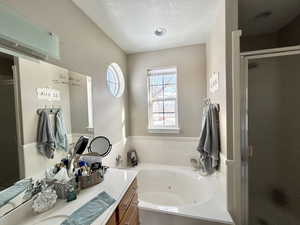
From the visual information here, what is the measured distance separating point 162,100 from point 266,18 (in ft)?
6.04

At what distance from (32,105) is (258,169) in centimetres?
224

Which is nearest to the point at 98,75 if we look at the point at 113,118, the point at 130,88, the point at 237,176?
the point at 113,118

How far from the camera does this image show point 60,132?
4.01ft

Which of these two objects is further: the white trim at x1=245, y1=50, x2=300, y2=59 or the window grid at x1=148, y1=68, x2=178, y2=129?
the window grid at x1=148, y1=68, x2=178, y2=129

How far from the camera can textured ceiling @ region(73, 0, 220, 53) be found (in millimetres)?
1490

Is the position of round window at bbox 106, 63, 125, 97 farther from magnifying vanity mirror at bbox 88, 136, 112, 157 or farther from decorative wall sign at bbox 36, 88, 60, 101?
decorative wall sign at bbox 36, 88, 60, 101

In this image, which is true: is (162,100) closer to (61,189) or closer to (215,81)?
(215,81)

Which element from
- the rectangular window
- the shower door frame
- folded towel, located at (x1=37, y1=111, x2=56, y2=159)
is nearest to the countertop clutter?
folded towel, located at (x1=37, y1=111, x2=56, y2=159)

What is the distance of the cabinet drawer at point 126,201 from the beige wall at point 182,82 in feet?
4.89

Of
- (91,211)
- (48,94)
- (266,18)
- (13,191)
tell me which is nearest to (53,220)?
(91,211)

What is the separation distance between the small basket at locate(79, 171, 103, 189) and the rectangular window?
157 centimetres

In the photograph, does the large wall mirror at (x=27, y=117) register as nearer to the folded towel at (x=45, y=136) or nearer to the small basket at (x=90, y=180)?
the folded towel at (x=45, y=136)

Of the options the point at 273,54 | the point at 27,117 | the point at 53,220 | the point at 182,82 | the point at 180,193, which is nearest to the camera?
the point at 53,220

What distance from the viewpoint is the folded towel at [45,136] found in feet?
3.45
